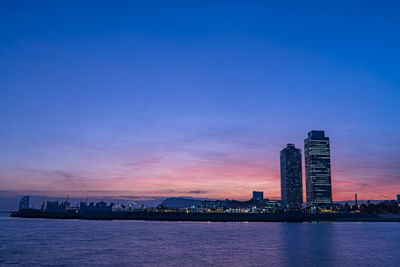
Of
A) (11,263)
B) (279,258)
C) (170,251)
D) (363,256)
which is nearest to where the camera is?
(11,263)

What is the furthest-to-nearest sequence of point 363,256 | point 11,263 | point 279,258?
point 363,256 < point 279,258 < point 11,263

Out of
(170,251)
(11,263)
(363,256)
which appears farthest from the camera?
(170,251)

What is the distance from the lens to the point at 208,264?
145 feet

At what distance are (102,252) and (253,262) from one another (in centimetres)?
2421

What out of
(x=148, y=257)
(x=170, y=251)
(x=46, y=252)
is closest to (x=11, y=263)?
(x=46, y=252)

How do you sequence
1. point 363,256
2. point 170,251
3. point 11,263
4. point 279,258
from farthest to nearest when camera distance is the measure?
point 170,251 < point 363,256 < point 279,258 < point 11,263

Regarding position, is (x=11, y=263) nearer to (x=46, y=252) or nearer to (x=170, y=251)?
(x=46, y=252)

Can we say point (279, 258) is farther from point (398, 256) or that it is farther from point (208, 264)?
point (398, 256)

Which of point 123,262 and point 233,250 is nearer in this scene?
point 123,262

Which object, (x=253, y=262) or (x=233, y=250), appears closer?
(x=253, y=262)

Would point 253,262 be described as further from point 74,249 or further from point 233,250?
point 74,249

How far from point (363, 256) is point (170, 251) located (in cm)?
3022

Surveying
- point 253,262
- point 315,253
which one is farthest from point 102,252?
point 315,253

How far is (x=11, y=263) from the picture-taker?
4391 cm
